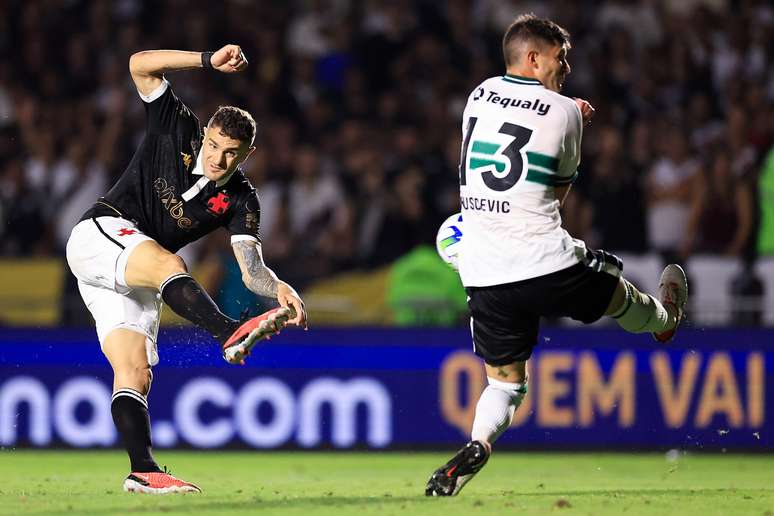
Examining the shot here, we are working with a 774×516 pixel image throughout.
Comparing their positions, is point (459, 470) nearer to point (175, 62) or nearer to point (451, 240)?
point (451, 240)

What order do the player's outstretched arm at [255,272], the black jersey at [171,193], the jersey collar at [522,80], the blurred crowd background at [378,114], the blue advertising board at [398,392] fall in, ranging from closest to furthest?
the jersey collar at [522,80] < the player's outstretched arm at [255,272] < the black jersey at [171,193] < the blue advertising board at [398,392] < the blurred crowd background at [378,114]

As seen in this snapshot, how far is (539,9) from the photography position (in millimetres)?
15883

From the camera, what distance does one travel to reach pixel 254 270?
25.7ft

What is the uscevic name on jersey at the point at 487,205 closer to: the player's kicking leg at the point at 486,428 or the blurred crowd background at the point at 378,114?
the player's kicking leg at the point at 486,428

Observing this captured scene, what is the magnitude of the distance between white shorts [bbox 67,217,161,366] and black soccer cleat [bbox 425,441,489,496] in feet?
5.84

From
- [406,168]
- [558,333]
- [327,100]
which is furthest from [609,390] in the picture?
[327,100]

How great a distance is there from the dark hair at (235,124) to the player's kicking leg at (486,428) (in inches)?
71.8

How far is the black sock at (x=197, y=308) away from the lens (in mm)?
7191

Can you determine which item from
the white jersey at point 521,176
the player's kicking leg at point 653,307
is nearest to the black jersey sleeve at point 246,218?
the white jersey at point 521,176

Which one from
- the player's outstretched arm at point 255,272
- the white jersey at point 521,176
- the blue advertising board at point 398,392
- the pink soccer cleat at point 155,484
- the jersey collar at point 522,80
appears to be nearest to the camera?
the white jersey at point 521,176

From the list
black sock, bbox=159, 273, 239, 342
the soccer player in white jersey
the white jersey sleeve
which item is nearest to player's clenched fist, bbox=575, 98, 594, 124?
the soccer player in white jersey

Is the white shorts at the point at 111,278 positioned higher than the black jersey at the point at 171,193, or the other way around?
the black jersey at the point at 171,193

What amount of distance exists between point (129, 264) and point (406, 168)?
658 cm

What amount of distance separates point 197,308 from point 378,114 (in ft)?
26.8
